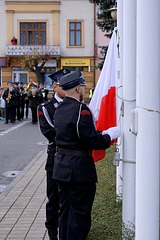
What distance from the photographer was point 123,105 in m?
5.62

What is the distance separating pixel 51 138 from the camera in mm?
5785

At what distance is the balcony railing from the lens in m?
49.7

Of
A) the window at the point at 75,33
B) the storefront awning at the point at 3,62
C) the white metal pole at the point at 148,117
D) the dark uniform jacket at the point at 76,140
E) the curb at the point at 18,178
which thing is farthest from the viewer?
the storefront awning at the point at 3,62

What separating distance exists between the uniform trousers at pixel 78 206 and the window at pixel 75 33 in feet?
150

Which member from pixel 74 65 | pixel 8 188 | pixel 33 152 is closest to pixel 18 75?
pixel 74 65

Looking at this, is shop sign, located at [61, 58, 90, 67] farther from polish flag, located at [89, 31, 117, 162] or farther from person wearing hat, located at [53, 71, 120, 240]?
person wearing hat, located at [53, 71, 120, 240]

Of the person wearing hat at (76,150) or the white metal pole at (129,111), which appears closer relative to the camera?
the person wearing hat at (76,150)

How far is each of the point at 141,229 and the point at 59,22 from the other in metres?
47.5

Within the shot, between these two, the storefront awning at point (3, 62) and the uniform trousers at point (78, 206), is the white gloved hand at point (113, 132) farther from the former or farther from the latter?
the storefront awning at point (3, 62)

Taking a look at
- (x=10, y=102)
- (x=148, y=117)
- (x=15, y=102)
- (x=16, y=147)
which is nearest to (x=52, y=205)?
(x=148, y=117)

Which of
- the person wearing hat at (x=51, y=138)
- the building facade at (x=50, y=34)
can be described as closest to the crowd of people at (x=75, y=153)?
the person wearing hat at (x=51, y=138)

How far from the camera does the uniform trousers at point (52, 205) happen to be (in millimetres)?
5969

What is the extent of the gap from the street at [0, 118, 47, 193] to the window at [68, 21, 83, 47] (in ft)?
85.7

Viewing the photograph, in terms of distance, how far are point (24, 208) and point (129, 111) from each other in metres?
3.07
